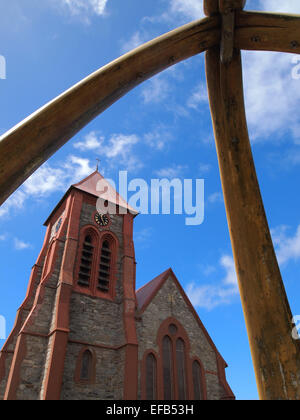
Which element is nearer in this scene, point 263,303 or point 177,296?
point 263,303

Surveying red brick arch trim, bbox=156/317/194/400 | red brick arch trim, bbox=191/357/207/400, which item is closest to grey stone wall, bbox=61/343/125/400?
red brick arch trim, bbox=156/317/194/400

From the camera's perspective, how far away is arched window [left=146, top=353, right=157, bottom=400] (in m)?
15.8

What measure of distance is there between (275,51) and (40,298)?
55.5 feet

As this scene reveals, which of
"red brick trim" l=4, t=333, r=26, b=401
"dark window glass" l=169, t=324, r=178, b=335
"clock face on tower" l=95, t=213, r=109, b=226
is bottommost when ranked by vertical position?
"red brick trim" l=4, t=333, r=26, b=401

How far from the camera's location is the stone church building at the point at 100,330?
14375 mm

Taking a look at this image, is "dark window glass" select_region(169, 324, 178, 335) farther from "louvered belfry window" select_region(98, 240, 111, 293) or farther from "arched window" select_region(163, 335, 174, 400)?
"louvered belfry window" select_region(98, 240, 111, 293)

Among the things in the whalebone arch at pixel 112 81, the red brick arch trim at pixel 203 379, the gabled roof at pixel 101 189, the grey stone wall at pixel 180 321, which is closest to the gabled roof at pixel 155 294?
the grey stone wall at pixel 180 321

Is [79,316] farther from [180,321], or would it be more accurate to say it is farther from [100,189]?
[100,189]

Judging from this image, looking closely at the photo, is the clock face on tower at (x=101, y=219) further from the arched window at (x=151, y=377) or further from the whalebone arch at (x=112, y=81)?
the whalebone arch at (x=112, y=81)

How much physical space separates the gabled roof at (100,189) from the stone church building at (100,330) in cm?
24

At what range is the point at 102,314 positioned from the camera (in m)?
17.5

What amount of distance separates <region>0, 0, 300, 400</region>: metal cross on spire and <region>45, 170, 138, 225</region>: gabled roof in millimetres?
20542

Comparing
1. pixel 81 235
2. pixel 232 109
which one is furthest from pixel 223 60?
pixel 81 235

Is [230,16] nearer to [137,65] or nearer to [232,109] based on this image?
[232,109]
